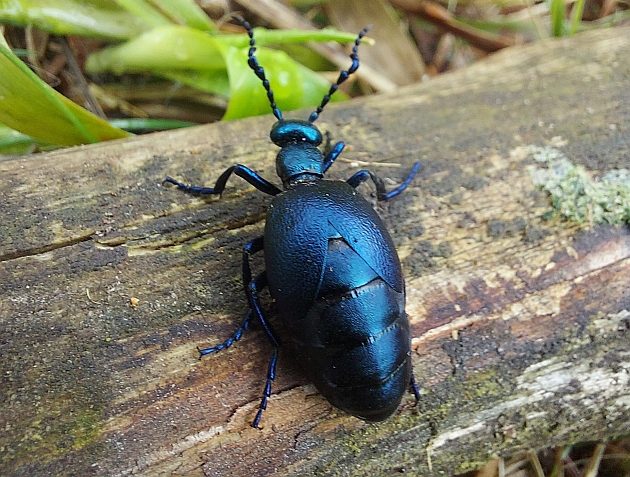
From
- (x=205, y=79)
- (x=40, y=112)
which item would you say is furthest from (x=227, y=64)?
(x=40, y=112)

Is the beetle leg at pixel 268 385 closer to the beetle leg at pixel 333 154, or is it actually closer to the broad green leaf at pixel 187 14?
the beetle leg at pixel 333 154

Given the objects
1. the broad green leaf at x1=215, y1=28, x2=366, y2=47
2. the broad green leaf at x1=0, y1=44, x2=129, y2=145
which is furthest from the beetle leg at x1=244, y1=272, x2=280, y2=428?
the broad green leaf at x1=215, y1=28, x2=366, y2=47

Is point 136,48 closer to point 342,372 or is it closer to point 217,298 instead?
point 217,298

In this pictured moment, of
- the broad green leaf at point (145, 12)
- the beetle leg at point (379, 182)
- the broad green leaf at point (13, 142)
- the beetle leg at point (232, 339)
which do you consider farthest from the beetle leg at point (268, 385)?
the broad green leaf at point (145, 12)

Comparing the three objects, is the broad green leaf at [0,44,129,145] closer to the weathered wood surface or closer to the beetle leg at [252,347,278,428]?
the weathered wood surface

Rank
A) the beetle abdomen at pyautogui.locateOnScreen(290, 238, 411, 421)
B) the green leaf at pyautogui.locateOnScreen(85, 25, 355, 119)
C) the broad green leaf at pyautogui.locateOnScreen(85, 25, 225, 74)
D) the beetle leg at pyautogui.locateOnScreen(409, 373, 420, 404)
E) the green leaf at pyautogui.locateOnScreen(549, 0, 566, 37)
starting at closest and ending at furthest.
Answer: the beetle abdomen at pyautogui.locateOnScreen(290, 238, 411, 421), the beetle leg at pyautogui.locateOnScreen(409, 373, 420, 404), the green leaf at pyautogui.locateOnScreen(85, 25, 355, 119), the broad green leaf at pyautogui.locateOnScreen(85, 25, 225, 74), the green leaf at pyautogui.locateOnScreen(549, 0, 566, 37)
